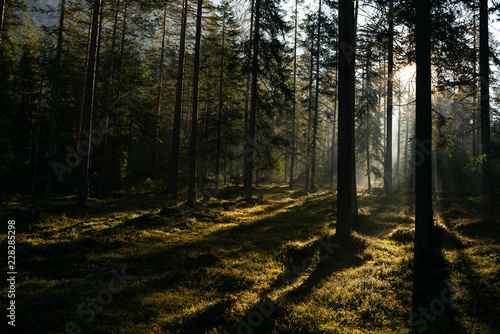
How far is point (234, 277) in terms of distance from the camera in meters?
7.25

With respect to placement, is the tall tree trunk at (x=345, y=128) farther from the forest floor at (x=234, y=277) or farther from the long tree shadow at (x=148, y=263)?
the long tree shadow at (x=148, y=263)

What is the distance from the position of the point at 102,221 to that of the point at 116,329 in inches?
368

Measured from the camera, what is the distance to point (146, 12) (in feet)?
65.6

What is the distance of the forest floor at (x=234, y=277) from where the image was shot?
4941 mm

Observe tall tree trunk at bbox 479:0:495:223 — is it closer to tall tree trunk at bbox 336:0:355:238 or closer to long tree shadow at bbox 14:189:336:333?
tall tree trunk at bbox 336:0:355:238

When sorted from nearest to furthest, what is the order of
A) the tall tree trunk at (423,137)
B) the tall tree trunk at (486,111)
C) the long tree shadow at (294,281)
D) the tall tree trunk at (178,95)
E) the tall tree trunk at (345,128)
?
the long tree shadow at (294,281) → the tall tree trunk at (423,137) → the tall tree trunk at (345,128) → the tall tree trunk at (486,111) → the tall tree trunk at (178,95)

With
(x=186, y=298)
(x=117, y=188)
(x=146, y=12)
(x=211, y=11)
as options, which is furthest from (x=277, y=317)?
(x=117, y=188)

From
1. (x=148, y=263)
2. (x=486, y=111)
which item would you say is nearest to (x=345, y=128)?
(x=148, y=263)

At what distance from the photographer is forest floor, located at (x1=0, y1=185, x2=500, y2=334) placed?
4.94 metres

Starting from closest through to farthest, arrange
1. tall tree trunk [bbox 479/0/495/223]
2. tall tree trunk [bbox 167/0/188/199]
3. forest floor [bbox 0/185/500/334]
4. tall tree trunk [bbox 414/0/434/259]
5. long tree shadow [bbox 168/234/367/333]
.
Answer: long tree shadow [bbox 168/234/367/333] → forest floor [bbox 0/185/500/334] → tall tree trunk [bbox 414/0/434/259] → tall tree trunk [bbox 479/0/495/223] → tall tree trunk [bbox 167/0/188/199]

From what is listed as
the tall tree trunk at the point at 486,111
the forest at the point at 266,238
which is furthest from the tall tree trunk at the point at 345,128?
the tall tree trunk at the point at 486,111

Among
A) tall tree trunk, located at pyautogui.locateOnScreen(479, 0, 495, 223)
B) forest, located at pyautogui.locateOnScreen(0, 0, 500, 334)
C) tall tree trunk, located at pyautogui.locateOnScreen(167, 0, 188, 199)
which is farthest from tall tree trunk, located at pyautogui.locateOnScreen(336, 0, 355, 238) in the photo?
tall tree trunk, located at pyautogui.locateOnScreen(167, 0, 188, 199)

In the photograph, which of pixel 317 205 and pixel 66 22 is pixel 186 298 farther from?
pixel 66 22

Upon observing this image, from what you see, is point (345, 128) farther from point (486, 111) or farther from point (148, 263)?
point (486, 111)
